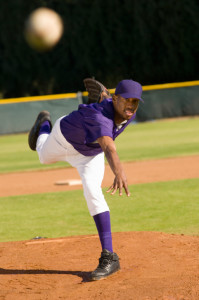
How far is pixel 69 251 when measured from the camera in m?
5.27

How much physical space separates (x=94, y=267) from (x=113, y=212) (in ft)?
7.96

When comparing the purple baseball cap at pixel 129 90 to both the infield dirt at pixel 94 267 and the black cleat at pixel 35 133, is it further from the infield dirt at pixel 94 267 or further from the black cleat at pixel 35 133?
the black cleat at pixel 35 133

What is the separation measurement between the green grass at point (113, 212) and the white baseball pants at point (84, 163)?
115 cm

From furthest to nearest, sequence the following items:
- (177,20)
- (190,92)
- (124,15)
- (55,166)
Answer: (124,15) → (177,20) → (190,92) → (55,166)

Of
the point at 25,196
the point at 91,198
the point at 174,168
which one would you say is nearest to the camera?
the point at 91,198

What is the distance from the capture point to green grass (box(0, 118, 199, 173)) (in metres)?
12.3

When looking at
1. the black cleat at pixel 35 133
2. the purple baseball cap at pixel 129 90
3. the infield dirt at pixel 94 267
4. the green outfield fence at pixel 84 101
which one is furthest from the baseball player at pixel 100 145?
the green outfield fence at pixel 84 101

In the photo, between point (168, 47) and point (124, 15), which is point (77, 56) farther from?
point (168, 47)

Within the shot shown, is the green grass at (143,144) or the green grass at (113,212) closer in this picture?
the green grass at (113,212)

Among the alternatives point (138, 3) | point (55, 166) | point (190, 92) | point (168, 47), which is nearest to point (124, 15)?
point (138, 3)

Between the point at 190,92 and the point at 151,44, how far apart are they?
471 cm

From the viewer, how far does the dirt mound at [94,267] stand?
3996 mm

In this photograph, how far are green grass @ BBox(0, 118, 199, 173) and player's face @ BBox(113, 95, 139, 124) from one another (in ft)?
23.7

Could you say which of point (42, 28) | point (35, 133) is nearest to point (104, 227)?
point (35, 133)
